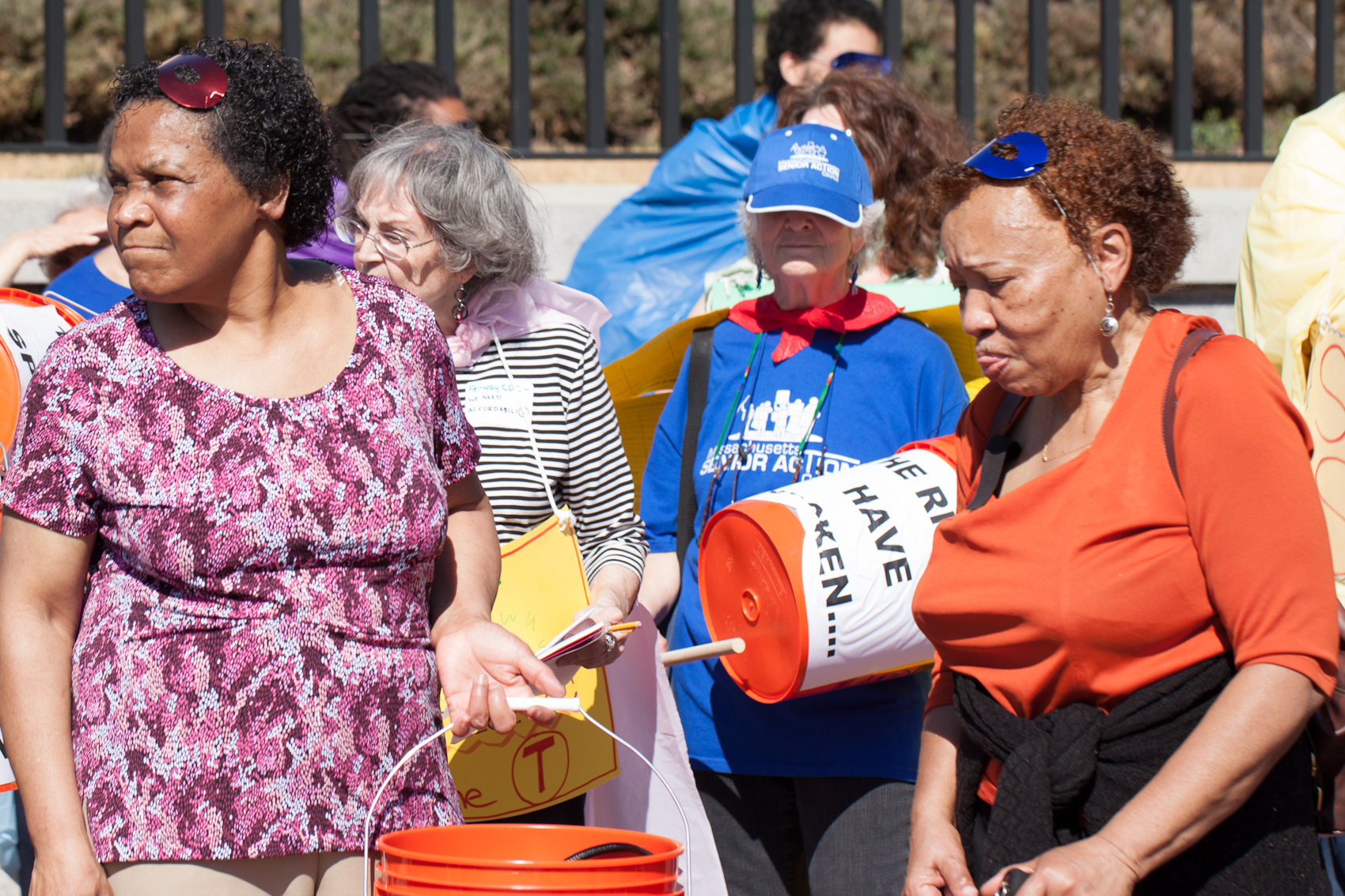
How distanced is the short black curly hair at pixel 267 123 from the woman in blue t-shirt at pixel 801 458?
1023 millimetres

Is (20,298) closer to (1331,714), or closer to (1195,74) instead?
(1331,714)

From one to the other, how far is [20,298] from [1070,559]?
195 cm

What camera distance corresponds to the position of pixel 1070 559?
5.57ft

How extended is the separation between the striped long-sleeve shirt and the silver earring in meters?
1.08

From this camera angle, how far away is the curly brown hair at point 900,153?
3344 millimetres

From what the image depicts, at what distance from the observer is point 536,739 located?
2.53 metres

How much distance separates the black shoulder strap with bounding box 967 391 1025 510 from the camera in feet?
6.23

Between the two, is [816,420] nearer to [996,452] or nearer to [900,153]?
[996,452]

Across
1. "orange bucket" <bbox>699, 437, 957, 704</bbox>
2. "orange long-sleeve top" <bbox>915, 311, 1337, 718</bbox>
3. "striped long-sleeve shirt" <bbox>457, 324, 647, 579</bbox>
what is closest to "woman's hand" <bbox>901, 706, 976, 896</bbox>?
"orange long-sleeve top" <bbox>915, 311, 1337, 718</bbox>

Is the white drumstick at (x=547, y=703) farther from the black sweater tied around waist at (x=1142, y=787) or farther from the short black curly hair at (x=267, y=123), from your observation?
the short black curly hair at (x=267, y=123)

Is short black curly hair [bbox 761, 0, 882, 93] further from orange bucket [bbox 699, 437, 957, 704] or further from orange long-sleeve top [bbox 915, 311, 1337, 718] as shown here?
orange long-sleeve top [bbox 915, 311, 1337, 718]

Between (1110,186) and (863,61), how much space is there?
2542 mm

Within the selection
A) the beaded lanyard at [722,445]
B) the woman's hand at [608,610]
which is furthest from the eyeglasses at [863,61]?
the woman's hand at [608,610]

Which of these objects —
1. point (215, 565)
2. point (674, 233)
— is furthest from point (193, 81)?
point (674, 233)
